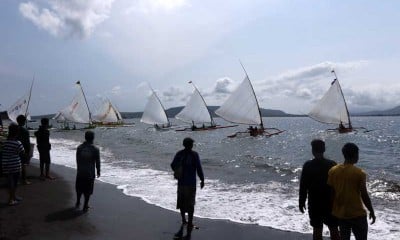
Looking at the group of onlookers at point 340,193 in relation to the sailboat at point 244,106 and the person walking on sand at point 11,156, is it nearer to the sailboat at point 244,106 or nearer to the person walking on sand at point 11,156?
the person walking on sand at point 11,156

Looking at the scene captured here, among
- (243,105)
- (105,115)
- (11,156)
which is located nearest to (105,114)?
(105,115)

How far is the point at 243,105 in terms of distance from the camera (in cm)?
4672

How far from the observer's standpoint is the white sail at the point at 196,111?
2317 inches

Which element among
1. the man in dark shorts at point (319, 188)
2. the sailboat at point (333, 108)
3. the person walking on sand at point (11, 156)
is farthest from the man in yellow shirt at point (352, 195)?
the sailboat at point (333, 108)

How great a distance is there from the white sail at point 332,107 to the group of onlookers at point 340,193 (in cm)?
4938

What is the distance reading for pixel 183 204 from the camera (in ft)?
25.1

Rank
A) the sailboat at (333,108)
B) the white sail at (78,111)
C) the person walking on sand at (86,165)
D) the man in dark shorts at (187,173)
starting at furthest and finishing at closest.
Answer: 1. the white sail at (78,111)
2. the sailboat at (333,108)
3. the person walking on sand at (86,165)
4. the man in dark shorts at (187,173)

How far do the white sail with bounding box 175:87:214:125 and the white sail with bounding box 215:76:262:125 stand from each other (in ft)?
36.4

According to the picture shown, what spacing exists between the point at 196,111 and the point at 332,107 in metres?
17.2

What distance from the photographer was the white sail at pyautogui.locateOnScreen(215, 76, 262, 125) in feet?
153

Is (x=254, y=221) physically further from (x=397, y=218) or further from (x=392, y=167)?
(x=392, y=167)

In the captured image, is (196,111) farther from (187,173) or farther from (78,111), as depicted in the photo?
(187,173)

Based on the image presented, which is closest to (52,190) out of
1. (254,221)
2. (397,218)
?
(254,221)

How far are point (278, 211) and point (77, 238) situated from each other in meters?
4.68
